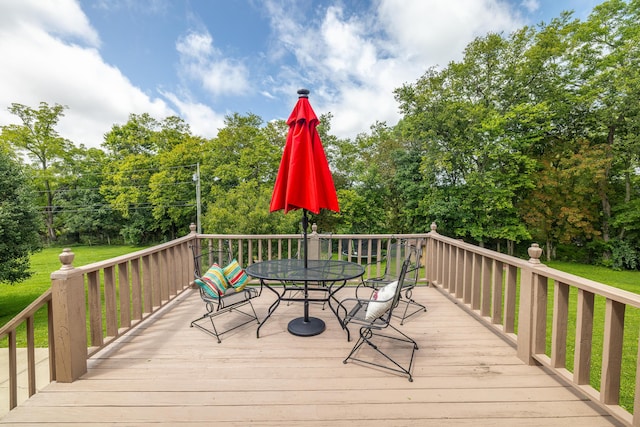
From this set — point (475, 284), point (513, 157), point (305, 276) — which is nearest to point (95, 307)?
point (305, 276)

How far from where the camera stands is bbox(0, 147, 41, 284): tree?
762 centimetres

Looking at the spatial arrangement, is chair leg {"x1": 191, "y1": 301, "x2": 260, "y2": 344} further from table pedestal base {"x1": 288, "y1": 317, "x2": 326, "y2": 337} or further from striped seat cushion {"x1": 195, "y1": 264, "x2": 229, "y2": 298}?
table pedestal base {"x1": 288, "y1": 317, "x2": 326, "y2": 337}

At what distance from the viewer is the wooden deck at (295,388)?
173 centimetres

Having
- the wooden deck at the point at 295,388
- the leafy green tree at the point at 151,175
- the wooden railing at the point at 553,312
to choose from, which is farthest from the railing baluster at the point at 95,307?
the leafy green tree at the point at 151,175

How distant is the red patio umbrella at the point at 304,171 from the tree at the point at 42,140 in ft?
85.6

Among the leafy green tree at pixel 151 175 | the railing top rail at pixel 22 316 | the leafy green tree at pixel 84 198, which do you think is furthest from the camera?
the leafy green tree at pixel 84 198

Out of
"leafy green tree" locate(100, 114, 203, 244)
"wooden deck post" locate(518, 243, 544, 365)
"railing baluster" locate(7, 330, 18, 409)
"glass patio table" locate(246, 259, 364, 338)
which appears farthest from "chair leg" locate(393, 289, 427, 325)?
"leafy green tree" locate(100, 114, 203, 244)

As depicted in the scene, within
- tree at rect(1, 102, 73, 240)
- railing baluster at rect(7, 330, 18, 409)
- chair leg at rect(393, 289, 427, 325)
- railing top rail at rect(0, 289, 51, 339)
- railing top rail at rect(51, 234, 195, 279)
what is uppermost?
tree at rect(1, 102, 73, 240)

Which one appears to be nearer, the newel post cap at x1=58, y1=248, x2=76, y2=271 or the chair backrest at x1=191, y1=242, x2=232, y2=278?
the newel post cap at x1=58, y1=248, x2=76, y2=271

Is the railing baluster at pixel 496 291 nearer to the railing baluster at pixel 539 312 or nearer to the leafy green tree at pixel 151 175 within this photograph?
the railing baluster at pixel 539 312

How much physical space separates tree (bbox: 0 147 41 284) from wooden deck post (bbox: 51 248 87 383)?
324 inches

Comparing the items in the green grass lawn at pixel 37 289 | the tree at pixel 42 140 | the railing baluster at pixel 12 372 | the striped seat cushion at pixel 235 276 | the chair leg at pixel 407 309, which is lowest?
the green grass lawn at pixel 37 289

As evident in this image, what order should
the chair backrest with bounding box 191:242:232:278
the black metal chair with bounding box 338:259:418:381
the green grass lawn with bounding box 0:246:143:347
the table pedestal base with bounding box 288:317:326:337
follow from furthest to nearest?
1. the green grass lawn with bounding box 0:246:143:347
2. the chair backrest with bounding box 191:242:232:278
3. the table pedestal base with bounding box 288:317:326:337
4. the black metal chair with bounding box 338:259:418:381

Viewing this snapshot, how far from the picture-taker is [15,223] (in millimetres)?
7660
